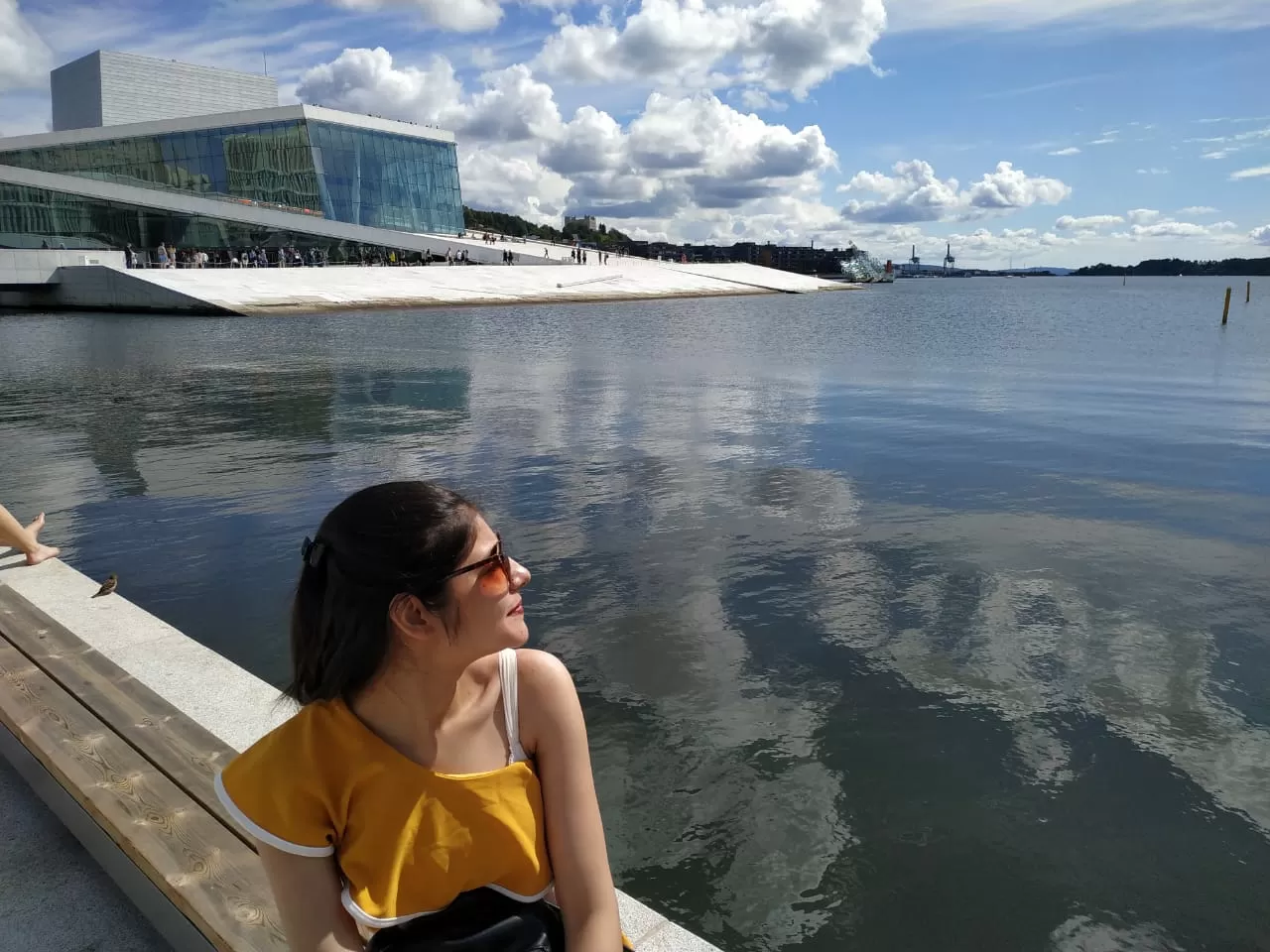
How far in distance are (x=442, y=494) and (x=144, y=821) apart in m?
1.79

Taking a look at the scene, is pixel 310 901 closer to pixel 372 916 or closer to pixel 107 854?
pixel 372 916

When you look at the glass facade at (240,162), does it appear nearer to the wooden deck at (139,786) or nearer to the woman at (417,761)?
the wooden deck at (139,786)

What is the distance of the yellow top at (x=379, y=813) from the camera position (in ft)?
5.49

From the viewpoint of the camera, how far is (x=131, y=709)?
358 centimetres

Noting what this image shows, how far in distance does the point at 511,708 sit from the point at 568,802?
21 centimetres

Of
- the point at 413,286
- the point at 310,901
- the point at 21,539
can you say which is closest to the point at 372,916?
the point at 310,901

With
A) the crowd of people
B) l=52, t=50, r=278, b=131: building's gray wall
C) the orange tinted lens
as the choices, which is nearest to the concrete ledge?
the orange tinted lens

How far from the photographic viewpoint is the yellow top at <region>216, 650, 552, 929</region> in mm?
1672

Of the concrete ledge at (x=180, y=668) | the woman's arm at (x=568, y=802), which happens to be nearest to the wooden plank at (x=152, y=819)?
the concrete ledge at (x=180, y=668)

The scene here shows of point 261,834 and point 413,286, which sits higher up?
point 413,286

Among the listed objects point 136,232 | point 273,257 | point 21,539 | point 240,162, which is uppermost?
point 240,162

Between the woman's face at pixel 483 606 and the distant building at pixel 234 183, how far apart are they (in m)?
64.8

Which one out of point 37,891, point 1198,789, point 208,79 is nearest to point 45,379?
point 37,891

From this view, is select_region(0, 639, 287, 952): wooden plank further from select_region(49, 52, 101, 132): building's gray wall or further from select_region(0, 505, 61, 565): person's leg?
select_region(49, 52, 101, 132): building's gray wall
